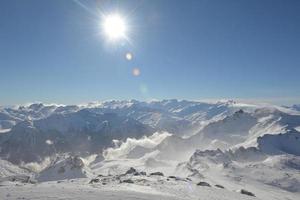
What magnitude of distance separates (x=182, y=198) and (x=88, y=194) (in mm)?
11181

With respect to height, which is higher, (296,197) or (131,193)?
(131,193)

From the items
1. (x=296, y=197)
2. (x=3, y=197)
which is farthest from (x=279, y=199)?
(x=3, y=197)

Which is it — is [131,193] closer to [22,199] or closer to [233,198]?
[22,199]

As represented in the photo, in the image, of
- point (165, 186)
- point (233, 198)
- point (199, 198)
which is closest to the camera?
point (199, 198)

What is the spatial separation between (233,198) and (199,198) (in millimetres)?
7357

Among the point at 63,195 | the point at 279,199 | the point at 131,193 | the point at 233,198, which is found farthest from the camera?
the point at 279,199

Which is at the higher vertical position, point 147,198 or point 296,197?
A: point 147,198

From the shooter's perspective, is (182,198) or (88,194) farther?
(182,198)

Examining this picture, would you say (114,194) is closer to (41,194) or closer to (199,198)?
(41,194)

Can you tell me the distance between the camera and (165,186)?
56.4 meters

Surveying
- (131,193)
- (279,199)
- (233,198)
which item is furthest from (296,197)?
(131,193)

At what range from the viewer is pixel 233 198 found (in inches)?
2084

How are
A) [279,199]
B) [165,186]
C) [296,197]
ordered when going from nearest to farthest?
1. [165,186]
2. [279,199]
3. [296,197]

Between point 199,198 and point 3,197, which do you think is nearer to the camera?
point 3,197
